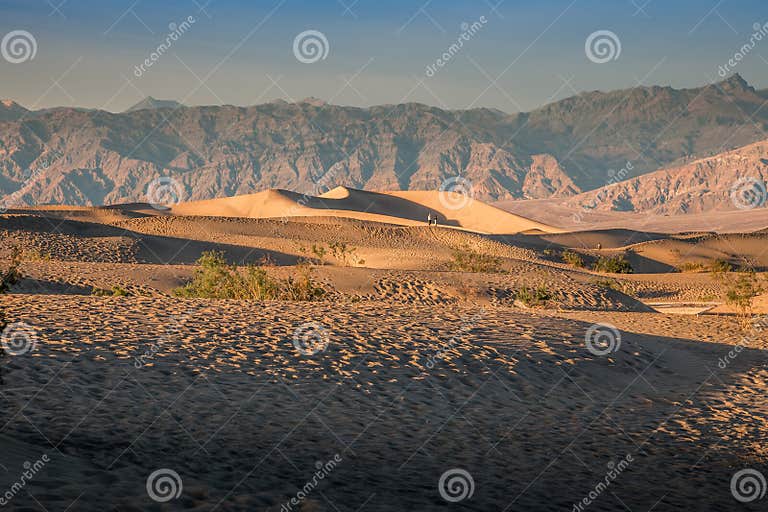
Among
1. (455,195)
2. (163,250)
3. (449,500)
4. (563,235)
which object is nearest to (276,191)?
(455,195)

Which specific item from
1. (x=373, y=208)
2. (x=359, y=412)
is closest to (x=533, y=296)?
(x=359, y=412)

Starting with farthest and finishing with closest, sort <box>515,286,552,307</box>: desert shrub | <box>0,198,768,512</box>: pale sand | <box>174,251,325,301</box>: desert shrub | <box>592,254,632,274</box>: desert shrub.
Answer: <box>592,254,632,274</box>: desert shrub
<box>515,286,552,307</box>: desert shrub
<box>174,251,325,301</box>: desert shrub
<box>0,198,768,512</box>: pale sand

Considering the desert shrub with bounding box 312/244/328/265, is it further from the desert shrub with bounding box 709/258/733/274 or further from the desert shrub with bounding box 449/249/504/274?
the desert shrub with bounding box 709/258/733/274

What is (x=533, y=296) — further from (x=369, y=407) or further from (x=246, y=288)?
(x=369, y=407)

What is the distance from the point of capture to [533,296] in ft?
96.1

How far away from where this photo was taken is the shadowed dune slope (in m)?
88.8

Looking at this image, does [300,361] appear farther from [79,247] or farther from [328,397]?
[79,247]

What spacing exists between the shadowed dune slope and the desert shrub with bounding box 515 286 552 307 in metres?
49.9

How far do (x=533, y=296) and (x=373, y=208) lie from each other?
69896mm

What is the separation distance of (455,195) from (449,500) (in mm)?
100470

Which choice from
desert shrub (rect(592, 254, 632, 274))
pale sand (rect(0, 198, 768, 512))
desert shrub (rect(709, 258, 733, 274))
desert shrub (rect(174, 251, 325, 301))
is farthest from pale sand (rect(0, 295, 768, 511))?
desert shrub (rect(592, 254, 632, 274))

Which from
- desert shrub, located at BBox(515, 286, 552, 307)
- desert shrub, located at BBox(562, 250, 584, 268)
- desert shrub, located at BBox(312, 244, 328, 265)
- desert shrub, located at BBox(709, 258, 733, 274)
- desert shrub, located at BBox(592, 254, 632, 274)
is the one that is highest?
desert shrub, located at BBox(709, 258, 733, 274)

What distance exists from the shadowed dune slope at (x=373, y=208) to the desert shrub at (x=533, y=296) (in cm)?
4990

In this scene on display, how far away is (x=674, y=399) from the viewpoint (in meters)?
13.2
